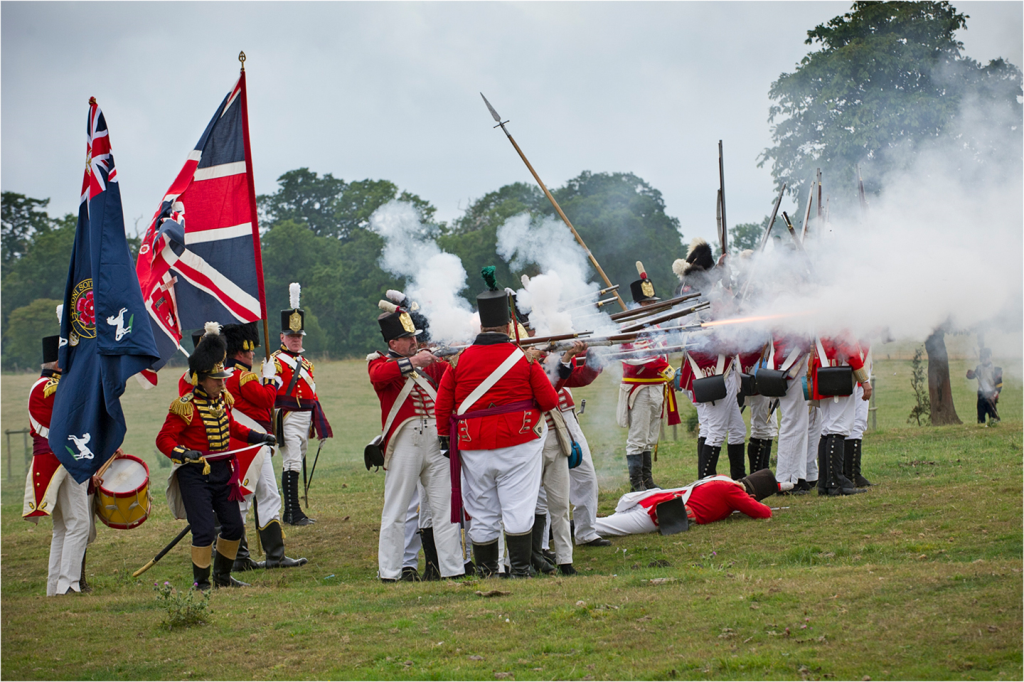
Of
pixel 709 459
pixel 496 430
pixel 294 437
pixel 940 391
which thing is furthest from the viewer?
pixel 940 391

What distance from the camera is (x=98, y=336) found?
740 centimetres

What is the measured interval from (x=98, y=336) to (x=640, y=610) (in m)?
4.57

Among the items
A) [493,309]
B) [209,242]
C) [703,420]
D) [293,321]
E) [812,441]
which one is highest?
[209,242]

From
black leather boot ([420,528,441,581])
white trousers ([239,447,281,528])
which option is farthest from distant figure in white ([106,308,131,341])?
black leather boot ([420,528,441,581])

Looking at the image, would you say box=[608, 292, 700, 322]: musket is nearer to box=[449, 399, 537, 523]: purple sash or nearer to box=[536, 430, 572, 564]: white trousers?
box=[536, 430, 572, 564]: white trousers

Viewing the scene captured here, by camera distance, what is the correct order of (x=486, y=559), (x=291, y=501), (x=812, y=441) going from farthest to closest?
(x=291, y=501) < (x=812, y=441) < (x=486, y=559)

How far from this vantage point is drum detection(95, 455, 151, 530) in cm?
887

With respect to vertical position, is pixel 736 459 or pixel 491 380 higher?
pixel 491 380

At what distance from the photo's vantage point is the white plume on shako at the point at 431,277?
357 inches

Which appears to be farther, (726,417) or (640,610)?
(726,417)

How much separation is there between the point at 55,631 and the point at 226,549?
1.73m

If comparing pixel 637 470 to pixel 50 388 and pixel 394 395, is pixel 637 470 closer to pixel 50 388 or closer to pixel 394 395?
pixel 394 395

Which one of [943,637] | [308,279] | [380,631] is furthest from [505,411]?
[308,279]

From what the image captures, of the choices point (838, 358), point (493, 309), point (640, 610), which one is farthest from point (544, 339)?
point (838, 358)
